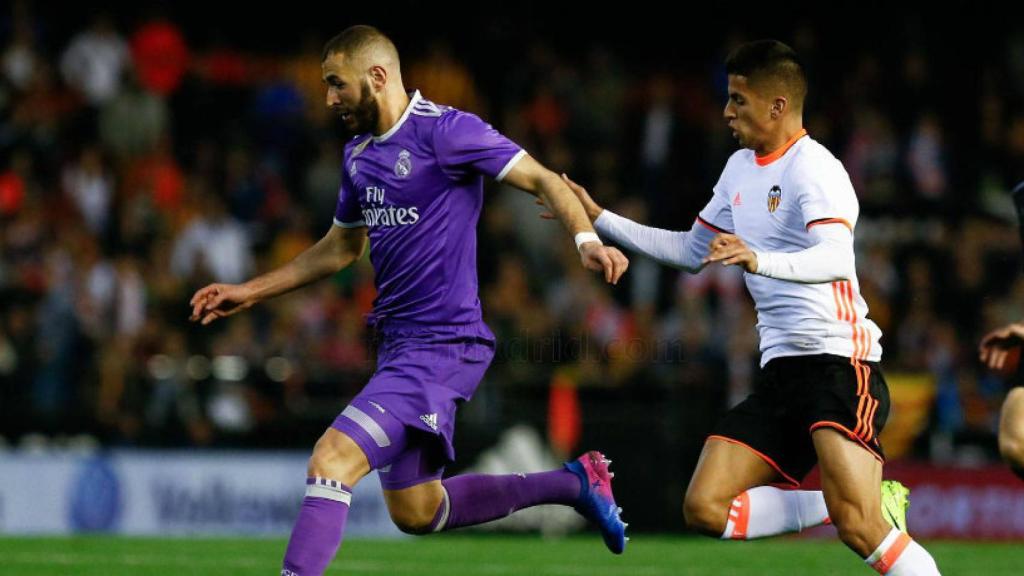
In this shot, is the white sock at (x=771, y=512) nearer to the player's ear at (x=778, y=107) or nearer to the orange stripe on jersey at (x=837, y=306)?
the orange stripe on jersey at (x=837, y=306)

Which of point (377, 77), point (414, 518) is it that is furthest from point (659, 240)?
point (414, 518)

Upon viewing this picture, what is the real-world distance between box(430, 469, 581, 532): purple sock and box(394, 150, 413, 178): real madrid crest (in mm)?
1413

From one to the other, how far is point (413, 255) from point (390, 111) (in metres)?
0.62

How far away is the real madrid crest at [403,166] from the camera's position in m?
7.06

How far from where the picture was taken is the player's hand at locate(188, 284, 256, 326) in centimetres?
712

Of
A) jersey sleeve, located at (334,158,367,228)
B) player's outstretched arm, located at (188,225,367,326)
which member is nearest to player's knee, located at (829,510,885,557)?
jersey sleeve, located at (334,158,367,228)

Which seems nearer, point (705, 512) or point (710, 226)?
point (705, 512)

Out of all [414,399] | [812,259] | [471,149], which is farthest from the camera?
[471,149]

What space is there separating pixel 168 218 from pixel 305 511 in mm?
9700

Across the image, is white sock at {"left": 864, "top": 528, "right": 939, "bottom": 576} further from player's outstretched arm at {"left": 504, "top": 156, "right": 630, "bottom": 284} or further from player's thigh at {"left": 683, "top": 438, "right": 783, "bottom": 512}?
player's outstretched arm at {"left": 504, "top": 156, "right": 630, "bottom": 284}

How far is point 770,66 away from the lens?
701cm

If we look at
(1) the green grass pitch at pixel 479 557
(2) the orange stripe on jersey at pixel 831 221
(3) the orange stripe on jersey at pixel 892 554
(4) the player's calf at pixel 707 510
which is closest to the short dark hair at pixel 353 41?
(2) the orange stripe on jersey at pixel 831 221

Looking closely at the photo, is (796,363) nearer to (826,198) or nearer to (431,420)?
(826,198)

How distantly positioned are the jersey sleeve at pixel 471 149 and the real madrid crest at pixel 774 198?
103 cm
